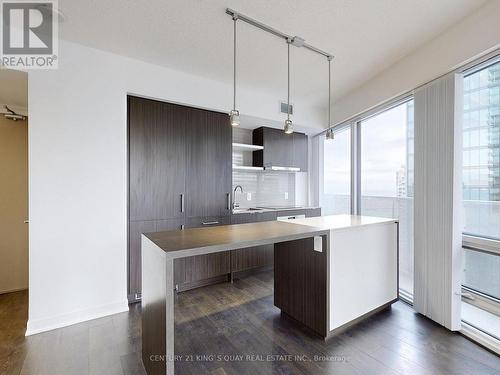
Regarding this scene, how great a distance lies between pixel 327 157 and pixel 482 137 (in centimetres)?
248

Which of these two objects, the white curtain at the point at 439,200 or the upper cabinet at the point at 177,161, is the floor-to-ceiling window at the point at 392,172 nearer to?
the white curtain at the point at 439,200

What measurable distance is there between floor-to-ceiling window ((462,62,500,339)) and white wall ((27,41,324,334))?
3.31m

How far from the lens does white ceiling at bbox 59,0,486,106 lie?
6.21ft

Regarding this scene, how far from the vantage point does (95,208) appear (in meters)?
2.49

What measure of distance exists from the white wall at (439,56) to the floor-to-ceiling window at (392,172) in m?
0.27

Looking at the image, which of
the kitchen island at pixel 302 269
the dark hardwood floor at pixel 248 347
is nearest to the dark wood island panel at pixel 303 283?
the kitchen island at pixel 302 269

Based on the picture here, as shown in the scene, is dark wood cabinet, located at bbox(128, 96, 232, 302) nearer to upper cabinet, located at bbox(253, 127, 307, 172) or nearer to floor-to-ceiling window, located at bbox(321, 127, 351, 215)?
upper cabinet, located at bbox(253, 127, 307, 172)

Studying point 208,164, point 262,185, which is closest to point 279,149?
point 262,185

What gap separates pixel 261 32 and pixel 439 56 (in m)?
1.70

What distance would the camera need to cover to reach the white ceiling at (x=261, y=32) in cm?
189

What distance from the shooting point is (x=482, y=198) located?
2.15 m

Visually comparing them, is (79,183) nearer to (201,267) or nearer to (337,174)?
(201,267)

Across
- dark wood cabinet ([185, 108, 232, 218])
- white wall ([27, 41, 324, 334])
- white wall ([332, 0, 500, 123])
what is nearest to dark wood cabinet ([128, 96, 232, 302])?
dark wood cabinet ([185, 108, 232, 218])

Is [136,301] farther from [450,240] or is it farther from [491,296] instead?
[491,296]
